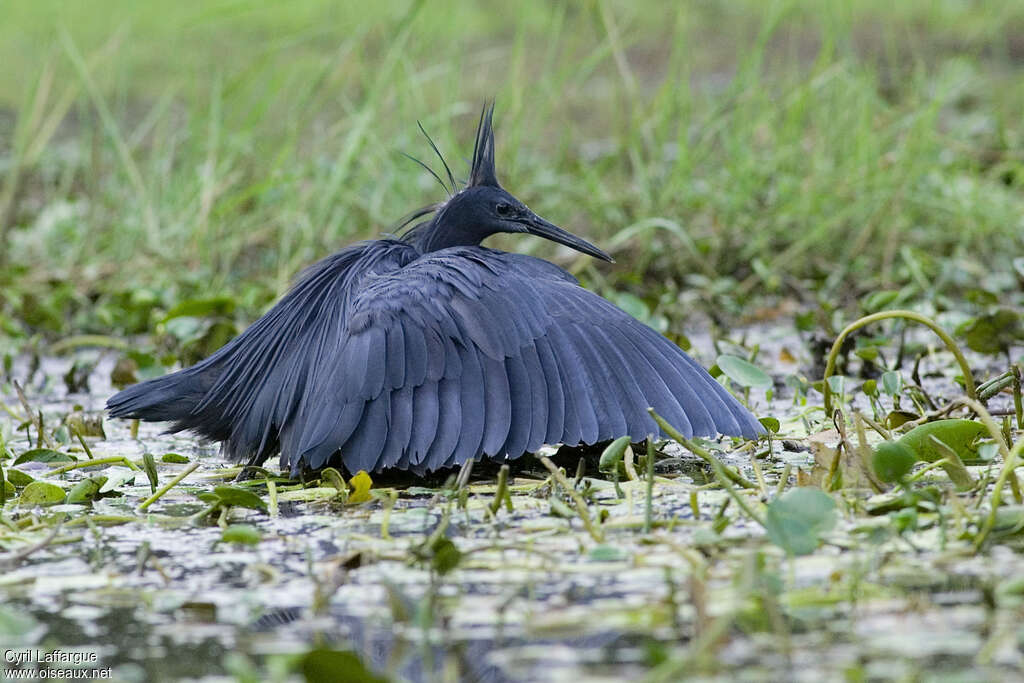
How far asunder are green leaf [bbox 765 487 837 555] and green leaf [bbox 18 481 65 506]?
174cm

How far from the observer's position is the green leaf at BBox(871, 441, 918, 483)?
3203 millimetres

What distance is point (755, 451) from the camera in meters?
3.85

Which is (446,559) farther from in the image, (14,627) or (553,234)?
(553,234)

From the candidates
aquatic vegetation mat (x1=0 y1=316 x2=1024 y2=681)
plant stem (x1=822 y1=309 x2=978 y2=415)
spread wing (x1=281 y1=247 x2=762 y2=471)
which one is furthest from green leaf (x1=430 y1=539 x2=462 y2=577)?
plant stem (x1=822 y1=309 x2=978 y2=415)

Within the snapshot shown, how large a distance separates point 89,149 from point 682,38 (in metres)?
3.82

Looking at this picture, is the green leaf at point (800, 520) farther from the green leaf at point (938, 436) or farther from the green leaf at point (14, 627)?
the green leaf at point (14, 627)

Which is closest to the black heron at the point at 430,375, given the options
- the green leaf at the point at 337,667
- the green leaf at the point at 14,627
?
the green leaf at the point at 14,627

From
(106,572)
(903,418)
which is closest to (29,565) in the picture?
(106,572)

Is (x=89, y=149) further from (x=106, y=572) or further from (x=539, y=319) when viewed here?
(x=106, y=572)

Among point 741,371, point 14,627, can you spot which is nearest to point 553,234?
point 741,371

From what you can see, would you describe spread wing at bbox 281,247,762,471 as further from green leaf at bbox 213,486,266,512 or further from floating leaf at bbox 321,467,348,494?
green leaf at bbox 213,486,266,512

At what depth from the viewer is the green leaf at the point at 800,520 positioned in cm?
270

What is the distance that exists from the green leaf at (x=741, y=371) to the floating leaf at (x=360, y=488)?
116 cm

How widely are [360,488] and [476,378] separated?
46 cm
